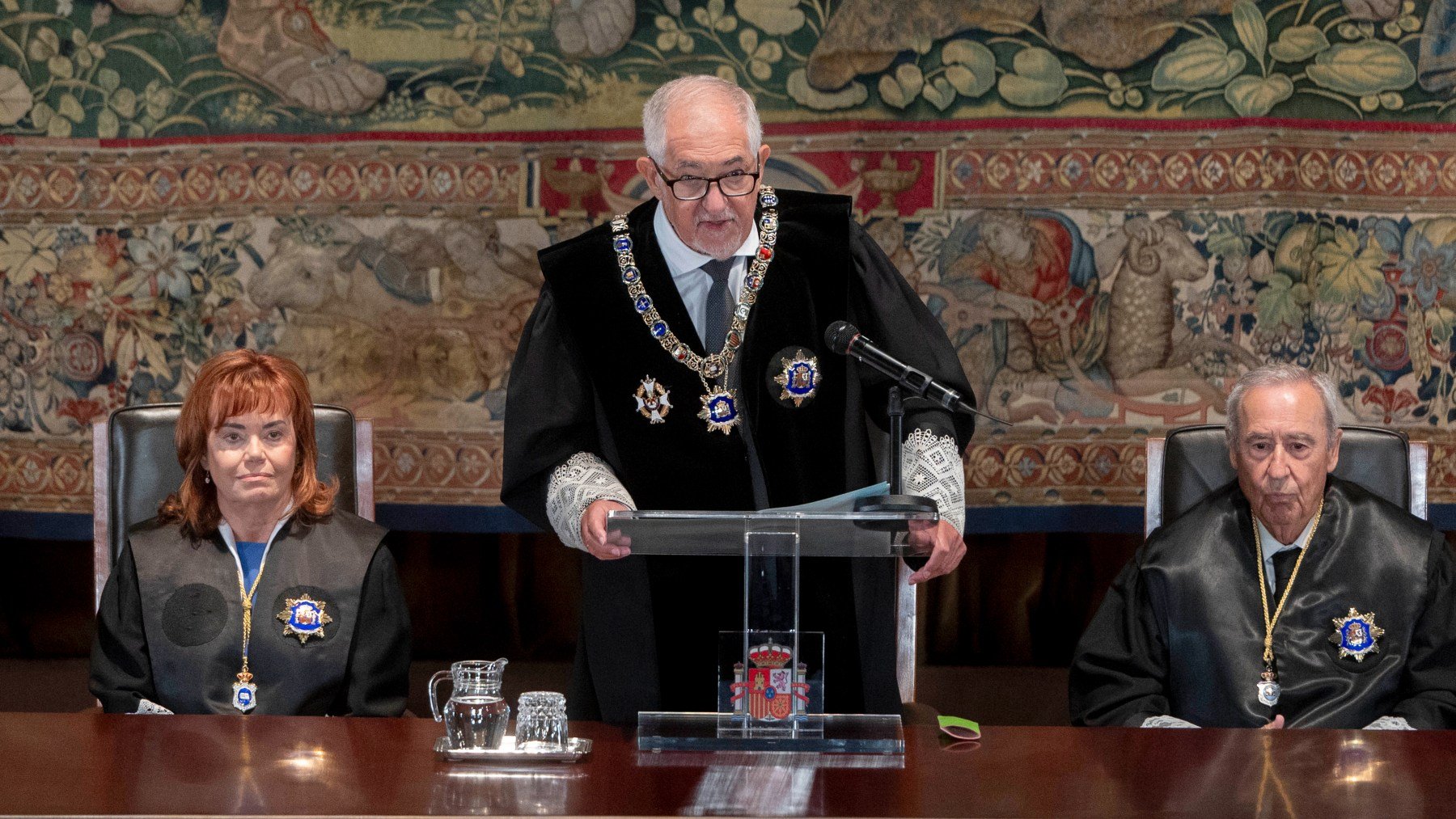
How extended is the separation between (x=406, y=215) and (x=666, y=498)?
7.53 feet

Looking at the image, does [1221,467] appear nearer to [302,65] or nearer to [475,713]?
[475,713]

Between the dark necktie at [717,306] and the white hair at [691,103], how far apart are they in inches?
11.5

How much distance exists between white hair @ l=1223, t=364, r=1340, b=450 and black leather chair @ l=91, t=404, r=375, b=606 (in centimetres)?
193

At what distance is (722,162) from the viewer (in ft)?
8.78

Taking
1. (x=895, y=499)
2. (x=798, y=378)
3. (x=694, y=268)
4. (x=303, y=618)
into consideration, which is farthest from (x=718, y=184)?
(x=303, y=618)

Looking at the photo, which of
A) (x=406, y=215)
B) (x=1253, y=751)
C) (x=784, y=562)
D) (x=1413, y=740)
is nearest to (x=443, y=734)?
(x=784, y=562)

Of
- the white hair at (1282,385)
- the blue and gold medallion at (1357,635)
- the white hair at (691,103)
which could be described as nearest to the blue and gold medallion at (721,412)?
the white hair at (691,103)

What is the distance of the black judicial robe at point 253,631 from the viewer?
3.02 metres

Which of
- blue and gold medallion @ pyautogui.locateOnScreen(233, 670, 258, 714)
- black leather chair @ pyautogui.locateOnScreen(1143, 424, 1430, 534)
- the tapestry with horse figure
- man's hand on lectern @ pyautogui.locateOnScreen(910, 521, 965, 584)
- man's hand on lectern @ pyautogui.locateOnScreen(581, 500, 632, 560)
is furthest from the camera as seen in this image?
the tapestry with horse figure

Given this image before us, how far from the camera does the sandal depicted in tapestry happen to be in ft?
15.9

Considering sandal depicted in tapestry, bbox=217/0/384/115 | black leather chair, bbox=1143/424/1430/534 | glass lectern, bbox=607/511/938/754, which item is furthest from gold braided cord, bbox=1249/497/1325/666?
sandal depicted in tapestry, bbox=217/0/384/115

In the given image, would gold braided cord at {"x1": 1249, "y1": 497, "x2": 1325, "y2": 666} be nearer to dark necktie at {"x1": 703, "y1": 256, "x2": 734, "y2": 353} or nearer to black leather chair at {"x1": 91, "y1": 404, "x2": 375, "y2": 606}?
→ dark necktie at {"x1": 703, "y1": 256, "x2": 734, "y2": 353}

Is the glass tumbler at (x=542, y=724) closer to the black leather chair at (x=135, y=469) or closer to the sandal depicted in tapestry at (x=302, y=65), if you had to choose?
the black leather chair at (x=135, y=469)

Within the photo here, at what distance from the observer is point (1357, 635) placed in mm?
3172
